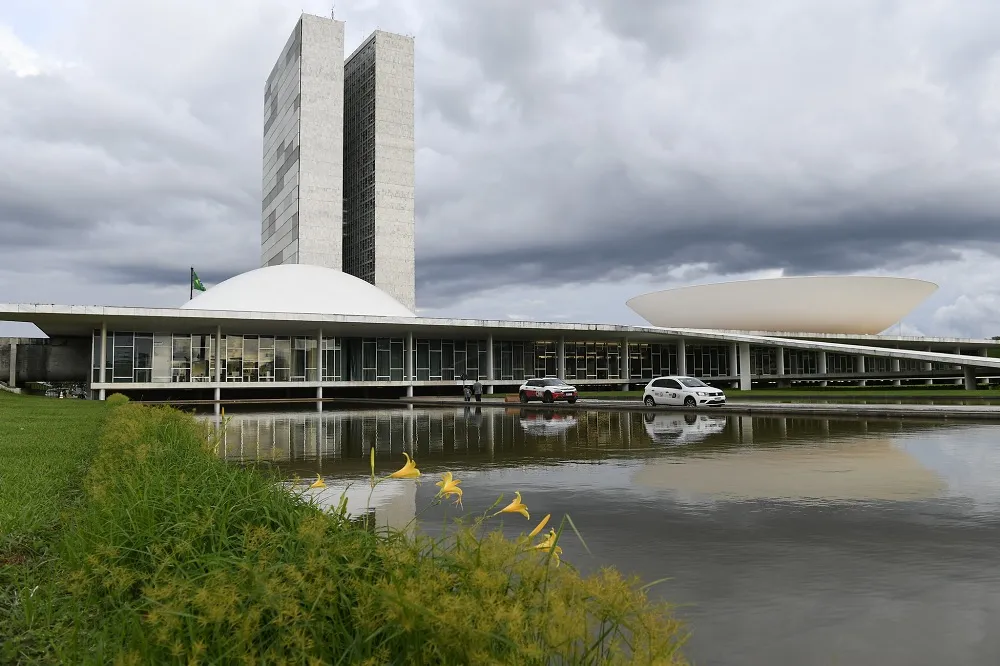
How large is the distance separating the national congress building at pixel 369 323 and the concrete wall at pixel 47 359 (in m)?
0.13

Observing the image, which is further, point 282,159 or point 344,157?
point 344,157

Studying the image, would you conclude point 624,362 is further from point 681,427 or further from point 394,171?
point 394,171

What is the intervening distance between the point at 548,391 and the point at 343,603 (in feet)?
117

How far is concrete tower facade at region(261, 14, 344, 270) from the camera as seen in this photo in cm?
9000

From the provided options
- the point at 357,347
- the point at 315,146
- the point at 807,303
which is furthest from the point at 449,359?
the point at 315,146

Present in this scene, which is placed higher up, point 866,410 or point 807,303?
point 807,303

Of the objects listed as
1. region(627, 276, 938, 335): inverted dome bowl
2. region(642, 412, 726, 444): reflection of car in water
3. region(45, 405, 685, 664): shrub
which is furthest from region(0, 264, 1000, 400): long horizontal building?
region(45, 405, 685, 664): shrub

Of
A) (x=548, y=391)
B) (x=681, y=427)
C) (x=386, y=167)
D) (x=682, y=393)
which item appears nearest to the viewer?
(x=681, y=427)

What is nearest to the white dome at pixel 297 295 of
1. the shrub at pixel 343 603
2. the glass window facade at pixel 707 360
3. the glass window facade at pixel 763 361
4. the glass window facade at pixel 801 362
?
the glass window facade at pixel 707 360

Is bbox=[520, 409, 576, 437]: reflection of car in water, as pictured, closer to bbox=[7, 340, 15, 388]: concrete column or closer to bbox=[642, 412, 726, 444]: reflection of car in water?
bbox=[642, 412, 726, 444]: reflection of car in water

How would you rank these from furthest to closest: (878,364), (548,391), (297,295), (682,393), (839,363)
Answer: (878,364), (839,363), (297,295), (548,391), (682,393)

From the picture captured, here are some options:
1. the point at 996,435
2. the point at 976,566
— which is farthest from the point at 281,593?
the point at 996,435

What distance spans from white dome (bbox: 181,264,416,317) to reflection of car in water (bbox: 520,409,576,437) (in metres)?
31.9

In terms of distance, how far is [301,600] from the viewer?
2996 millimetres
